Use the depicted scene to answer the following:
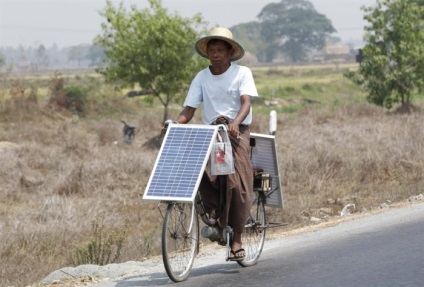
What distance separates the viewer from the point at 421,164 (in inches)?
741

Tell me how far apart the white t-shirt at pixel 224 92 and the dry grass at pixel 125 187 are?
270cm

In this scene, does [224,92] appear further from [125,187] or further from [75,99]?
[75,99]

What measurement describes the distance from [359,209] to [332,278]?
623 cm

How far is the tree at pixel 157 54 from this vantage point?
37.0m

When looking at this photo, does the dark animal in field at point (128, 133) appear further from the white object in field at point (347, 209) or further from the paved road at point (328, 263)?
the paved road at point (328, 263)

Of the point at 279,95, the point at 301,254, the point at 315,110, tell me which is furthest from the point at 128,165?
the point at 279,95

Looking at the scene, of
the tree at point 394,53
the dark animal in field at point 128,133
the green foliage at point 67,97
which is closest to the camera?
the dark animal in field at point 128,133

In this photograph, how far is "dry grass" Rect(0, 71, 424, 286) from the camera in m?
13.0

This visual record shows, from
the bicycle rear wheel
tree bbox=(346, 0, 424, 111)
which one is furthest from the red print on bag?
tree bbox=(346, 0, 424, 111)

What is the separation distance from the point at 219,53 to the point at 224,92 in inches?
12.6

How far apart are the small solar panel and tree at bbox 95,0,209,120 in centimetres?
2863

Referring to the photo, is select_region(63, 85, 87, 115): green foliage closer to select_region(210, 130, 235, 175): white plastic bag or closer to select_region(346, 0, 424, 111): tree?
select_region(346, 0, 424, 111): tree

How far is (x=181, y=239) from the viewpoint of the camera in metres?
8.08

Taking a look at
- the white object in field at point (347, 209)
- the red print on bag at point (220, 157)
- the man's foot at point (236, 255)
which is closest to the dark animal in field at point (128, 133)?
the white object in field at point (347, 209)
